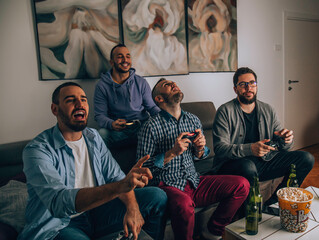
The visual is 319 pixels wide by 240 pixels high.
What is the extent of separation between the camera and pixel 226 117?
2.12 meters

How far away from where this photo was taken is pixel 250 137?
7.18 ft

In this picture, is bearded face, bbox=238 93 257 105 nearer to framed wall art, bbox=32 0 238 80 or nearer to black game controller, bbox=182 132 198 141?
black game controller, bbox=182 132 198 141

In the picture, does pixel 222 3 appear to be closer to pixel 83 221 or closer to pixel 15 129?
pixel 15 129

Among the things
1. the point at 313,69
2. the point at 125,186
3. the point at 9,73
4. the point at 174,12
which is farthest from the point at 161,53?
the point at 313,69

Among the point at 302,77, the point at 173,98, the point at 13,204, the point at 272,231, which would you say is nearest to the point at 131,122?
the point at 173,98

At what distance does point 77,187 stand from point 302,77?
4245 millimetres

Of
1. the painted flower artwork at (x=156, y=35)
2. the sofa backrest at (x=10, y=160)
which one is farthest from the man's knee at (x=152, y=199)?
the painted flower artwork at (x=156, y=35)

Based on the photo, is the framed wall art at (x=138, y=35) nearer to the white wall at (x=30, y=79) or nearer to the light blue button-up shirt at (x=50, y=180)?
the white wall at (x=30, y=79)

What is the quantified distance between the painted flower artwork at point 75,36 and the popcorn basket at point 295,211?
195 centimetres

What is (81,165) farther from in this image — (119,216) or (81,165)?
(119,216)

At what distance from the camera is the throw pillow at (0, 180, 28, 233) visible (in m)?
1.35

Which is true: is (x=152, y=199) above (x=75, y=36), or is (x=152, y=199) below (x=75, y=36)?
below

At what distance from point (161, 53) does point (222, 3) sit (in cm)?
121

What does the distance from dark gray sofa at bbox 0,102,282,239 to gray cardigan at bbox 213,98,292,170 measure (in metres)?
0.28
